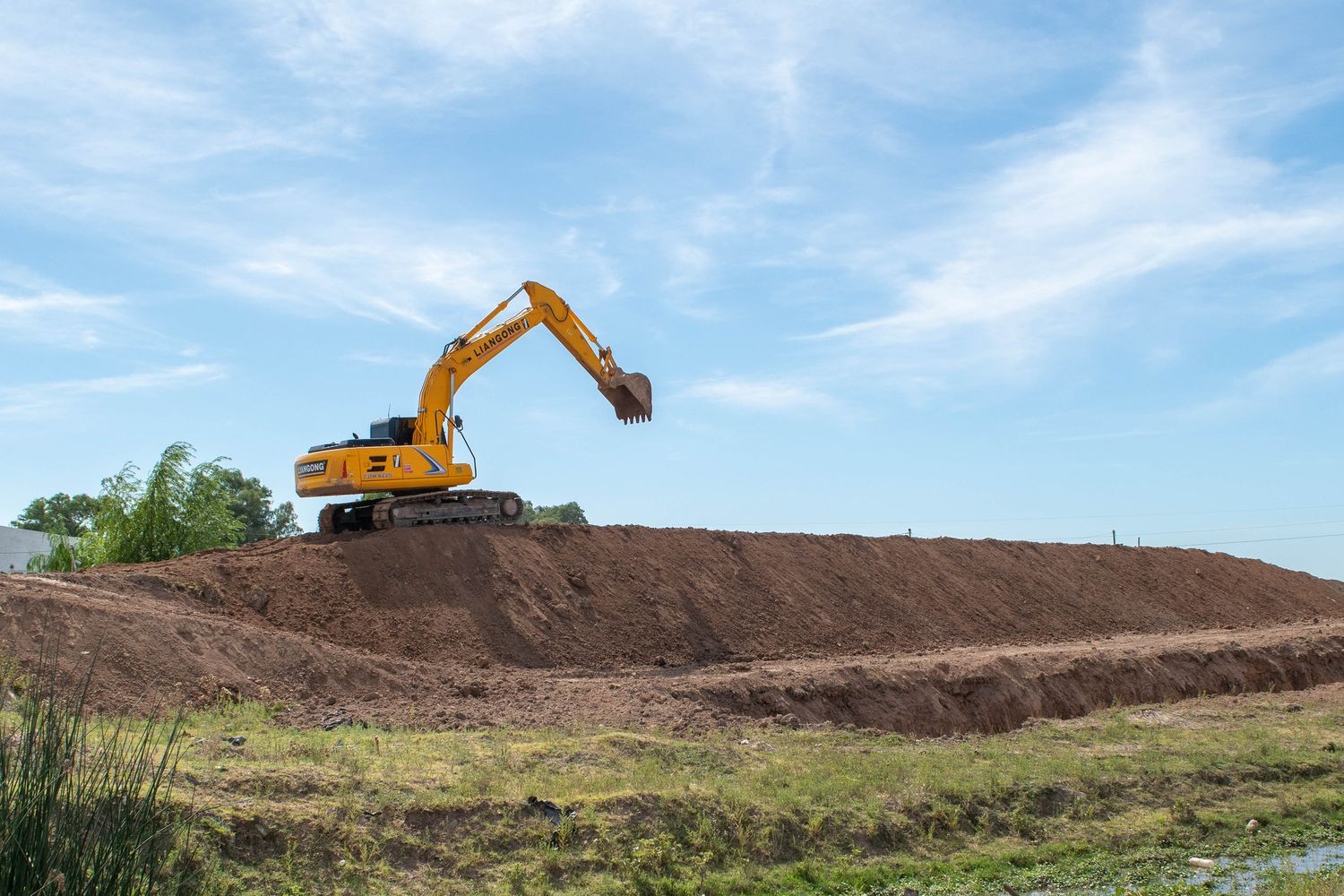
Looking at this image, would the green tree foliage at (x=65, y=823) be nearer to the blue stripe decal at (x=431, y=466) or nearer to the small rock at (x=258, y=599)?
the small rock at (x=258, y=599)

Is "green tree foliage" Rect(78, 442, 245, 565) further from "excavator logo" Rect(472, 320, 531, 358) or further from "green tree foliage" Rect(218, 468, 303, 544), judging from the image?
"green tree foliage" Rect(218, 468, 303, 544)

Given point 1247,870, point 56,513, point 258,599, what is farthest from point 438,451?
point 56,513

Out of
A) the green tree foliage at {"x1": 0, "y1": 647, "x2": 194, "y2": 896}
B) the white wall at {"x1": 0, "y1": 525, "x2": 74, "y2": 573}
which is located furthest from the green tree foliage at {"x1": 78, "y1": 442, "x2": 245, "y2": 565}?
the green tree foliage at {"x1": 0, "y1": 647, "x2": 194, "y2": 896}

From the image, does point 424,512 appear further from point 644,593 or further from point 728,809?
point 728,809

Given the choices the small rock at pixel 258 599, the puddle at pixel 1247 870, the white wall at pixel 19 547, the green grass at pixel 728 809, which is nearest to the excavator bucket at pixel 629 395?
the small rock at pixel 258 599

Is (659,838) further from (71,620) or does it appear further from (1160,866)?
(71,620)

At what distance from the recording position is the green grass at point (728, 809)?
30.6ft

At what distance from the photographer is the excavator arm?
22.0m

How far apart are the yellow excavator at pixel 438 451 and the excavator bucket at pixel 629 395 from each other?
0.06 ft

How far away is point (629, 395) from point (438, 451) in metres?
3.98

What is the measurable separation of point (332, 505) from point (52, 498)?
159ft

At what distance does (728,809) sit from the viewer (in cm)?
1062

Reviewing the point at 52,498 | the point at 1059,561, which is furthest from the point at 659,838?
the point at 52,498

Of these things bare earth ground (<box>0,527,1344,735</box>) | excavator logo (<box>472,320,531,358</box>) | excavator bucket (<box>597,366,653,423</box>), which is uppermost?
excavator logo (<box>472,320,531,358</box>)
